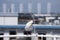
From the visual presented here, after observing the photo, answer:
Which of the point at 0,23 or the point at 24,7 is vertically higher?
the point at 24,7

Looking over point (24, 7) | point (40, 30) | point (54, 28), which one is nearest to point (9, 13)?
point (24, 7)

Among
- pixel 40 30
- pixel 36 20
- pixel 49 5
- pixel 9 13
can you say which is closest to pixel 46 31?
pixel 40 30

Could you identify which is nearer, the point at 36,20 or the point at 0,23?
the point at 36,20

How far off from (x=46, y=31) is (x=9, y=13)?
4.94 feet

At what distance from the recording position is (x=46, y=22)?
5023 mm

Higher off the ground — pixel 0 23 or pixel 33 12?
pixel 33 12

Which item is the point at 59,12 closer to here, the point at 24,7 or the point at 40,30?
the point at 40,30

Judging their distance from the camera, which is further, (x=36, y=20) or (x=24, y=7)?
(x=24, y=7)

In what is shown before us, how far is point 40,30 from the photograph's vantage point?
5.03 meters

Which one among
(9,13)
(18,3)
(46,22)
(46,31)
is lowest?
(46,31)

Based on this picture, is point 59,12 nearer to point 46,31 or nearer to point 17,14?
point 46,31

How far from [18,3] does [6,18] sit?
74 centimetres

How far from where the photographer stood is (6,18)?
17.5 feet

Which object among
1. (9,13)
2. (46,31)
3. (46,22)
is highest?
(9,13)
